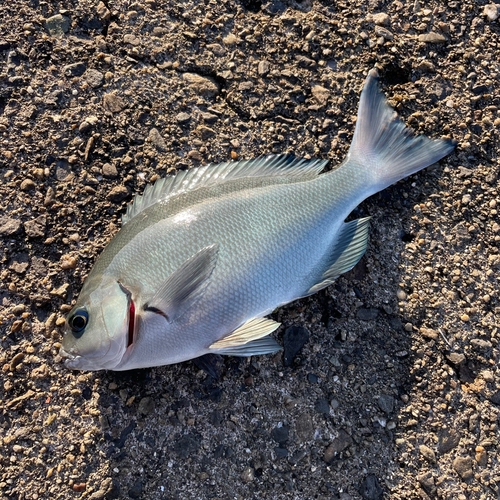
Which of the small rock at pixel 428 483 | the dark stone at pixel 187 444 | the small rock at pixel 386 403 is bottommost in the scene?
the dark stone at pixel 187 444

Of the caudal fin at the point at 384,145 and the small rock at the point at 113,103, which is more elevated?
the caudal fin at the point at 384,145

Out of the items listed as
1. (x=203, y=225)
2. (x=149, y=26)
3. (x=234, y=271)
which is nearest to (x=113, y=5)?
(x=149, y=26)

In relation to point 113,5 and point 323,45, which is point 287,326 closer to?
point 323,45

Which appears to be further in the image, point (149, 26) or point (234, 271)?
point (149, 26)

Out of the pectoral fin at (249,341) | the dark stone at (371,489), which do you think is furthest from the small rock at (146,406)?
the dark stone at (371,489)

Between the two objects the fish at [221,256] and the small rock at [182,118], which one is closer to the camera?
the fish at [221,256]

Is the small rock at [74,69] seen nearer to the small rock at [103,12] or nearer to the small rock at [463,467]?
the small rock at [103,12]
